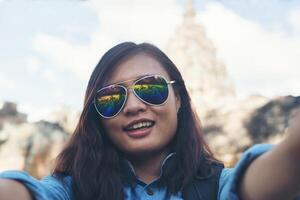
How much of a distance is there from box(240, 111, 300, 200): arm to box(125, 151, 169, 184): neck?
684mm

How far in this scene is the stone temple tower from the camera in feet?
141

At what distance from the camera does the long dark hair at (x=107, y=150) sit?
1.70m

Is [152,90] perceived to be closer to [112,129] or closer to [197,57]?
[112,129]

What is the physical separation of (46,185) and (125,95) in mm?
442

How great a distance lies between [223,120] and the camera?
38.9 feet

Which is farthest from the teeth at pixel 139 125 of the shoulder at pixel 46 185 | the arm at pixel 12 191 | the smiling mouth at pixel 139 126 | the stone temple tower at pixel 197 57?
the stone temple tower at pixel 197 57

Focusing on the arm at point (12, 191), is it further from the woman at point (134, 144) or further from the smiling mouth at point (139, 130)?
the smiling mouth at point (139, 130)

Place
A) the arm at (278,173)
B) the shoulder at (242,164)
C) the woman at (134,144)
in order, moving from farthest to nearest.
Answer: the woman at (134,144), the shoulder at (242,164), the arm at (278,173)

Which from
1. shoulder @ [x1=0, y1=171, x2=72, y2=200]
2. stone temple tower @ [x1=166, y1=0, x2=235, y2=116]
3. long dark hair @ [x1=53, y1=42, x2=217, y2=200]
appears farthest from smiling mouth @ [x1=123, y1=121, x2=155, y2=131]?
stone temple tower @ [x1=166, y1=0, x2=235, y2=116]

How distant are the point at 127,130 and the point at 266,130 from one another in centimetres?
905

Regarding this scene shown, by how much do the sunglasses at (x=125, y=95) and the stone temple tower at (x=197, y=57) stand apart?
4008cm

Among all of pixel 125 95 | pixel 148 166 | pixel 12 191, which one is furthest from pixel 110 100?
pixel 12 191

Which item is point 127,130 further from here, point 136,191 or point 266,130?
point 266,130

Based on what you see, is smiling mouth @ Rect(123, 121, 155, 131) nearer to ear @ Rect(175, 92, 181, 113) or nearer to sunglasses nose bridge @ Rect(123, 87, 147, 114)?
sunglasses nose bridge @ Rect(123, 87, 147, 114)
